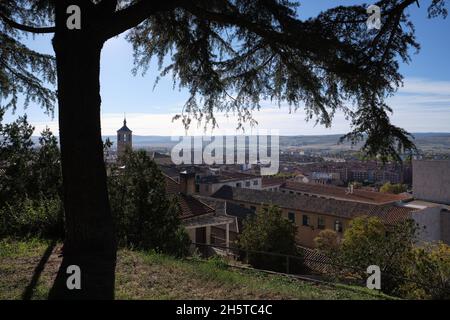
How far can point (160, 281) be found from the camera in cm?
506

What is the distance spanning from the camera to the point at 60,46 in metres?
4.76

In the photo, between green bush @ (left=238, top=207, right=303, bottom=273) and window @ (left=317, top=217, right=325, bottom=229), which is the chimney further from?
window @ (left=317, top=217, right=325, bottom=229)

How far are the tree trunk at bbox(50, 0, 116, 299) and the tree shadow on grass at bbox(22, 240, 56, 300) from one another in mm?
307

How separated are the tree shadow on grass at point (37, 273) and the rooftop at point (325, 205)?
29.4m

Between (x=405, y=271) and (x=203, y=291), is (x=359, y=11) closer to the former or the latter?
(x=203, y=291)

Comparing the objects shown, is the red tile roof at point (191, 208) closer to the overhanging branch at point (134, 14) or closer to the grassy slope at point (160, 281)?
the grassy slope at point (160, 281)

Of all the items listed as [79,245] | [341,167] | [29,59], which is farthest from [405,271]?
[341,167]

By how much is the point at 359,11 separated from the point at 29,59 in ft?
19.6

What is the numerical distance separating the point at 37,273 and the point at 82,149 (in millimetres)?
1930

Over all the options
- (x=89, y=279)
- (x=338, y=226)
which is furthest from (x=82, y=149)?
(x=338, y=226)

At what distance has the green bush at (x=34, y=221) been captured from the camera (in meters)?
8.21

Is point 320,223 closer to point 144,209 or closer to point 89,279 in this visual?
point 144,209

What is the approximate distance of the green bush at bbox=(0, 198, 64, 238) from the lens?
8.21m

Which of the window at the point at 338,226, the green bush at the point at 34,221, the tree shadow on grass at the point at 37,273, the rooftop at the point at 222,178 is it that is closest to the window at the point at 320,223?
the window at the point at 338,226
